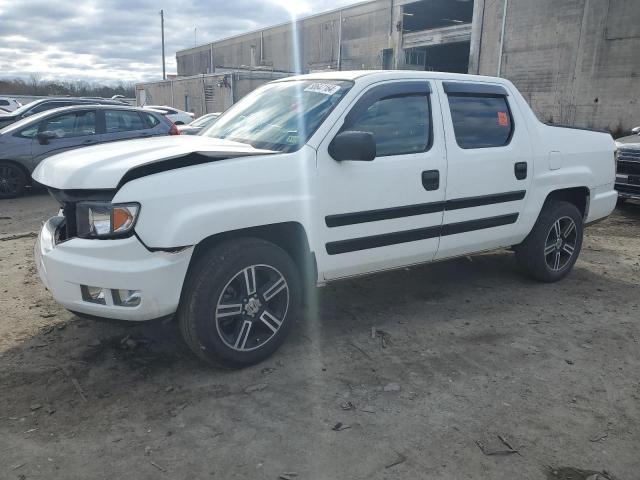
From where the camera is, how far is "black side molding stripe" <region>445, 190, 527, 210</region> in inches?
161

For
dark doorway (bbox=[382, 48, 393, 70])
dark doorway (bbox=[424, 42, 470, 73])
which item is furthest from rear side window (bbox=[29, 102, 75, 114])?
dark doorway (bbox=[424, 42, 470, 73])

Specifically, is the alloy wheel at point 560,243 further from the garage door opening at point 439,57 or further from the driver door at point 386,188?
the garage door opening at point 439,57

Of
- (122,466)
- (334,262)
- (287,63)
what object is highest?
(287,63)

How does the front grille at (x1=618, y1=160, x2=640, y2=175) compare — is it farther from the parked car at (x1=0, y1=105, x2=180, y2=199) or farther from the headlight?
the parked car at (x1=0, y1=105, x2=180, y2=199)

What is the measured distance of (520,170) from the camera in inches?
177

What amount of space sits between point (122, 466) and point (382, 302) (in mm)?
2631

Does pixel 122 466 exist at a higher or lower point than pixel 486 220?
lower

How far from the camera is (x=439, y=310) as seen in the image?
444cm

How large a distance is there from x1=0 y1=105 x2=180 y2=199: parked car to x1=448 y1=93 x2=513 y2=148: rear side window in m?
6.77

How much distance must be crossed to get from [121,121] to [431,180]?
752cm

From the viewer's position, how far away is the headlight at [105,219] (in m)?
2.87

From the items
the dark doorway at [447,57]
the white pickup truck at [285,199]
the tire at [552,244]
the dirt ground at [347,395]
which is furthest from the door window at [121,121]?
the dark doorway at [447,57]

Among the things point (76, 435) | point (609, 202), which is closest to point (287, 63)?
point (609, 202)

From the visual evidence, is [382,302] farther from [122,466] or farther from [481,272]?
[122,466]
